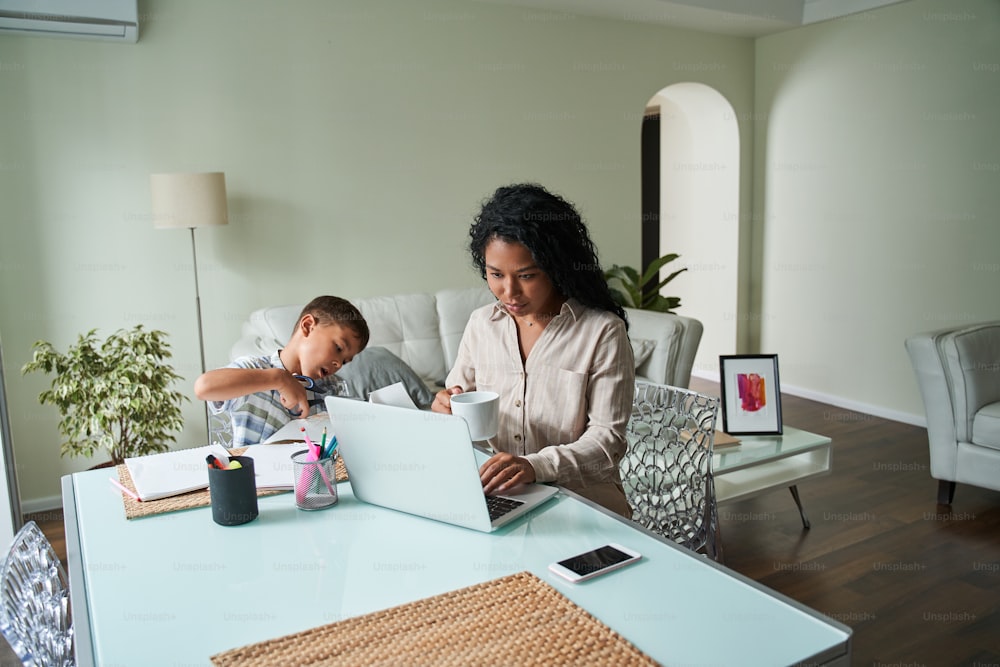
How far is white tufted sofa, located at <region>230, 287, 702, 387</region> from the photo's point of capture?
3840 mm

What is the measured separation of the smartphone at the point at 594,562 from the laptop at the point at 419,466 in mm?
171

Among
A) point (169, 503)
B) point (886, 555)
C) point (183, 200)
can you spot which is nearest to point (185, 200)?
point (183, 200)

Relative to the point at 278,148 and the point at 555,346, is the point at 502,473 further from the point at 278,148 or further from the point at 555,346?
the point at 278,148

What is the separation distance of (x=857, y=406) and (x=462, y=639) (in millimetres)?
4489

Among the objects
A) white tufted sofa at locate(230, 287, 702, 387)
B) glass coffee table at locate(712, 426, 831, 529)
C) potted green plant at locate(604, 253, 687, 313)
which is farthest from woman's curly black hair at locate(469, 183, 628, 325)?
potted green plant at locate(604, 253, 687, 313)

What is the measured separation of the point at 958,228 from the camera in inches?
166

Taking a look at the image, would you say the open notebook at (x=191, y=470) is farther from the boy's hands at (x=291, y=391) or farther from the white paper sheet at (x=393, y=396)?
the white paper sheet at (x=393, y=396)

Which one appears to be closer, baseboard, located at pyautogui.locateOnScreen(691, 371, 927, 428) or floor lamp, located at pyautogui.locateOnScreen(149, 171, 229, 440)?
floor lamp, located at pyautogui.locateOnScreen(149, 171, 229, 440)

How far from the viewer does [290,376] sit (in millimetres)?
1670

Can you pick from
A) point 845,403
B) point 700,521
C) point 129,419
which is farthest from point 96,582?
point 845,403

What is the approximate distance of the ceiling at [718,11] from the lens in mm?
4422

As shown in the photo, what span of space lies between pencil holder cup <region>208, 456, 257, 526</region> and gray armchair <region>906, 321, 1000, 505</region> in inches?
117

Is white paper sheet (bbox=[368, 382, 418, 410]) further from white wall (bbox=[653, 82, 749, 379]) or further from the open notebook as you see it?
white wall (bbox=[653, 82, 749, 379])

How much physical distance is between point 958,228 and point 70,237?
14.4 feet
